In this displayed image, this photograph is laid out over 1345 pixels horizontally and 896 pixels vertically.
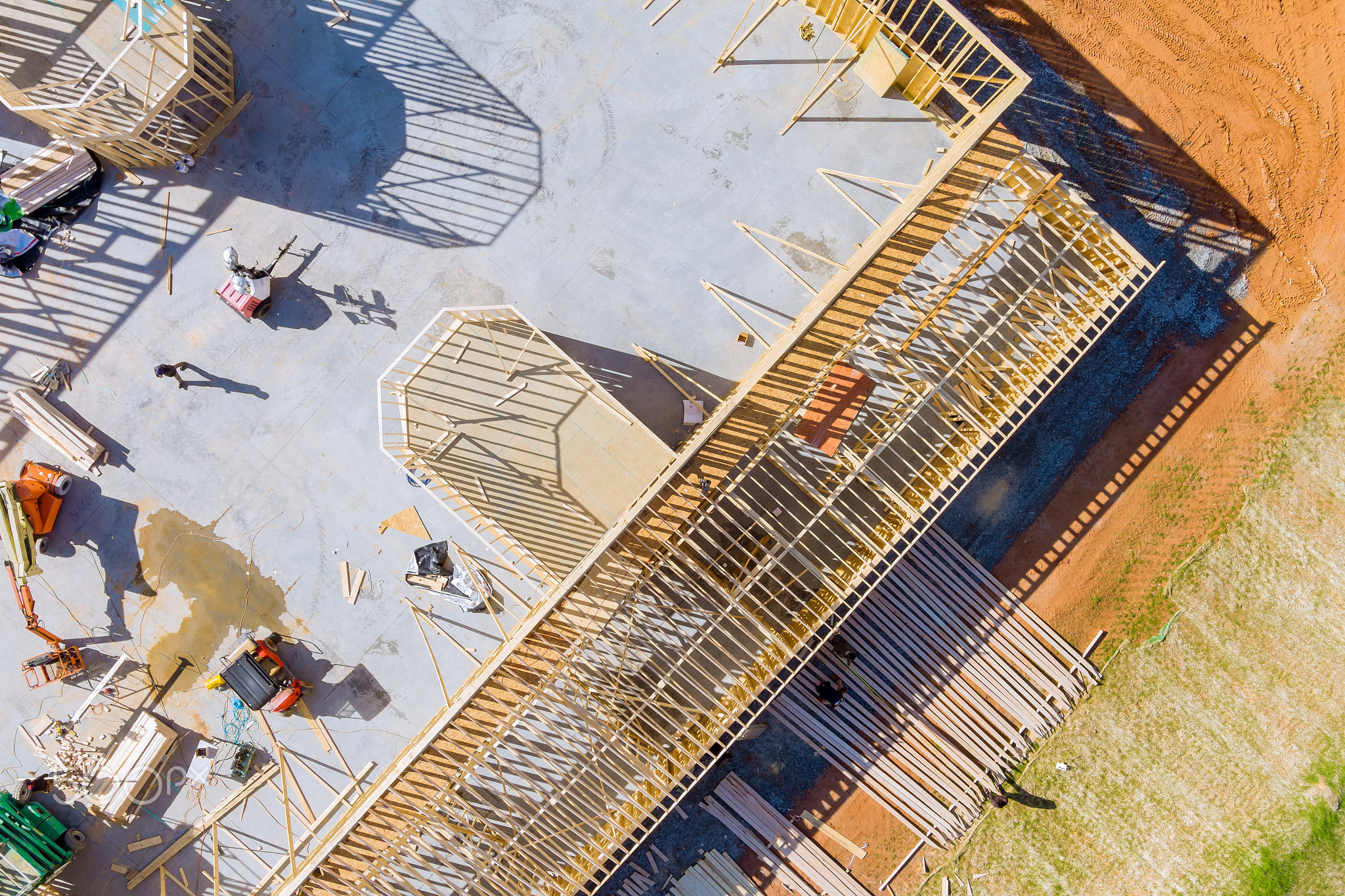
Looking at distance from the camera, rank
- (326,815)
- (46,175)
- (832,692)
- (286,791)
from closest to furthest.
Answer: (286,791), (46,175), (326,815), (832,692)

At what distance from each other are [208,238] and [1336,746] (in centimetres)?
2681

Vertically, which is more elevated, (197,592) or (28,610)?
(197,592)

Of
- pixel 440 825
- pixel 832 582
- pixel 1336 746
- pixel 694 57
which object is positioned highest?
pixel 694 57

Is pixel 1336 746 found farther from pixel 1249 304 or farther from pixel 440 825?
pixel 440 825

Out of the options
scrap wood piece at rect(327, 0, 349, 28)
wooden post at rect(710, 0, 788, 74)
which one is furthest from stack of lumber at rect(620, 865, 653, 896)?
scrap wood piece at rect(327, 0, 349, 28)

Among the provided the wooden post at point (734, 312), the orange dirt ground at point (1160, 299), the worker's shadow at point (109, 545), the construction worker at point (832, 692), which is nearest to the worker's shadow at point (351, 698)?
the worker's shadow at point (109, 545)

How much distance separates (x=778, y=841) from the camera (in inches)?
637

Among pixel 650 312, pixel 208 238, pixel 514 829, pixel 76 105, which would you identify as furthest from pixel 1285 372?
pixel 76 105

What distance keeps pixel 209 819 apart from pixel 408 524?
7657 millimetres

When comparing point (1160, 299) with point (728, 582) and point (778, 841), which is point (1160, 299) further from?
point (778, 841)

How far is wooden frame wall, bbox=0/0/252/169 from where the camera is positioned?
1404cm

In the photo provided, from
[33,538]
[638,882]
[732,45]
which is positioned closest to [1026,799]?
[638,882]

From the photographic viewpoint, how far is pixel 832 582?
572 inches

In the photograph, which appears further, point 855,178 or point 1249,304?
point 1249,304
